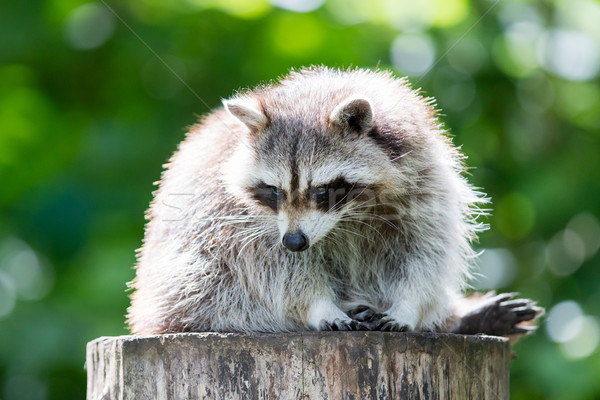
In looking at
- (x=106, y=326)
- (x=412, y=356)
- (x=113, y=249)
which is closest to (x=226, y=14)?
(x=113, y=249)

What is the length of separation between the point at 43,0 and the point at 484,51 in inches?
150

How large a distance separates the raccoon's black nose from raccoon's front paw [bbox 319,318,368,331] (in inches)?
14.7

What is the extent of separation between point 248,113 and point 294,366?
142 cm

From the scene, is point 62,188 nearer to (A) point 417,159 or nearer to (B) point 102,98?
(B) point 102,98

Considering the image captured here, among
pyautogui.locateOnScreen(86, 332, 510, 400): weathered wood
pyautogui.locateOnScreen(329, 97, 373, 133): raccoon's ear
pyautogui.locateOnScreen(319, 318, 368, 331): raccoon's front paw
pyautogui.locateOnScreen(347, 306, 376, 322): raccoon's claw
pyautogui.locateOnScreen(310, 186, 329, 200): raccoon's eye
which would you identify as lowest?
pyautogui.locateOnScreen(86, 332, 510, 400): weathered wood

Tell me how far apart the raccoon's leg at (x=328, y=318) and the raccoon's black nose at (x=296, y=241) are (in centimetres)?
36

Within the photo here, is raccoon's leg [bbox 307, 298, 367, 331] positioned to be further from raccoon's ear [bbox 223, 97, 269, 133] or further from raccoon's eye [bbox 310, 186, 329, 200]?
raccoon's ear [bbox 223, 97, 269, 133]

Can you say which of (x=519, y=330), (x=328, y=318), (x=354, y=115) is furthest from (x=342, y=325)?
(x=519, y=330)

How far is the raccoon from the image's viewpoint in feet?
11.9

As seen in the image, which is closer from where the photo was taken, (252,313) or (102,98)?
(252,313)

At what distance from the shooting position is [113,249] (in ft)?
19.2

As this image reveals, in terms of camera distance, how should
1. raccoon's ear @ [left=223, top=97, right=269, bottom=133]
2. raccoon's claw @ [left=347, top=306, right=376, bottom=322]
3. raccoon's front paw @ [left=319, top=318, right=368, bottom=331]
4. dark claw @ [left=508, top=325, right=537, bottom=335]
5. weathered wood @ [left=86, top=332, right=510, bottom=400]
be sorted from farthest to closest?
dark claw @ [left=508, top=325, right=537, bottom=335]
raccoon's ear @ [left=223, top=97, right=269, bottom=133]
raccoon's claw @ [left=347, top=306, right=376, bottom=322]
raccoon's front paw @ [left=319, top=318, right=368, bottom=331]
weathered wood @ [left=86, top=332, right=510, bottom=400]

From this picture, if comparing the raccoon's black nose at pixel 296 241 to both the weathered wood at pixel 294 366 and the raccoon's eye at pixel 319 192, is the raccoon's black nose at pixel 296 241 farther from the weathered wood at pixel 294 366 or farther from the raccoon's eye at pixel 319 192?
the weathered wood at pixel 294 366

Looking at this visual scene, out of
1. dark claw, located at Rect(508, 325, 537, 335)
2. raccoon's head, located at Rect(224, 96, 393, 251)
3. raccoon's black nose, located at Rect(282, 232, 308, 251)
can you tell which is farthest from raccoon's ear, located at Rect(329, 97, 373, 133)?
dark claw, located at Rect(508, 325, 537, 335)
